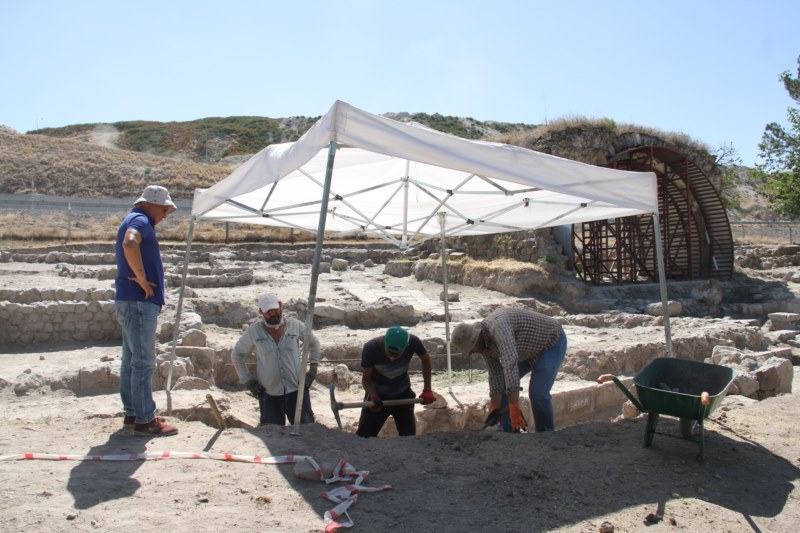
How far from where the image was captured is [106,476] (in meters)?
3.56

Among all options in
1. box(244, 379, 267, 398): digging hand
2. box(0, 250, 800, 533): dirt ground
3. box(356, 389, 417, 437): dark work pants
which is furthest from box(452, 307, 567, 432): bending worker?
box(244, 379, 267, 398): digging hand

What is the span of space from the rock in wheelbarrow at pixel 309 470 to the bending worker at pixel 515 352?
1541 mm

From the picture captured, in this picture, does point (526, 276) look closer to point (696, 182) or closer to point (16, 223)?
point (696, 182)

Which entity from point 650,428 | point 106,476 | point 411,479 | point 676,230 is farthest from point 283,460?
point 676,230

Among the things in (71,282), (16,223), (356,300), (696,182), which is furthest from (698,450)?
(16,223)

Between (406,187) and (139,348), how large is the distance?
12.4ft

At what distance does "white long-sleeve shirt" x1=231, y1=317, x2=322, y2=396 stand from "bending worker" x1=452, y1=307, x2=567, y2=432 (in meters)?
1.45

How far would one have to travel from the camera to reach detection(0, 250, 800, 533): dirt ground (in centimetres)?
321

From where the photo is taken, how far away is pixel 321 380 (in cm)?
883

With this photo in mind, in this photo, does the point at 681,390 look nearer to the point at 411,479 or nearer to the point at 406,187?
the point at 411,479

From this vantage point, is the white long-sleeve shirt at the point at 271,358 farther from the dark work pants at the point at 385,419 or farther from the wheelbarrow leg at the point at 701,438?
the wheelbarrow leg at the point at 701,438

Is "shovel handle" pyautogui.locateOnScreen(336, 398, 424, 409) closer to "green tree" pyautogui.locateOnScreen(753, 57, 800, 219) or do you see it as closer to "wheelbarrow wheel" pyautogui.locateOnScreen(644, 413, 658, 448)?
"wheelbarrow wheel" pyautogui.locateOnScreen(644, 413, 658, 448)

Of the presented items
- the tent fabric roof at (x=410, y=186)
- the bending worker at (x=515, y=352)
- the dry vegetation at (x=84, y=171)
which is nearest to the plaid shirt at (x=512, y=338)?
the bending worker at (x=515, y=352)

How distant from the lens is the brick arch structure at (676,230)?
18.6 m
